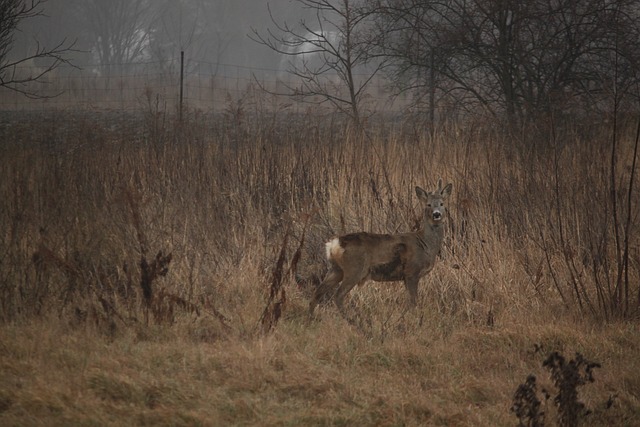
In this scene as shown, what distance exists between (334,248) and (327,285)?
32cm

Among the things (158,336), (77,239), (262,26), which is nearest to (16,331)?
(158,336)

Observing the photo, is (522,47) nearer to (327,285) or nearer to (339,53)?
(339,53)

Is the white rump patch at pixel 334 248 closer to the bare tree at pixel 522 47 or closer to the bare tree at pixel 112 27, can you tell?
the bare tree at pixel 522 47

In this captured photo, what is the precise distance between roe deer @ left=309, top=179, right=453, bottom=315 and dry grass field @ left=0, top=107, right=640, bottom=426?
28 cm

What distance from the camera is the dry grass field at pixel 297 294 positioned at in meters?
4.95

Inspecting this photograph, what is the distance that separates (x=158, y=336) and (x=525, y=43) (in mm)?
9558

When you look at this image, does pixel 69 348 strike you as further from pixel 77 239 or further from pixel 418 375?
pixel 418 375

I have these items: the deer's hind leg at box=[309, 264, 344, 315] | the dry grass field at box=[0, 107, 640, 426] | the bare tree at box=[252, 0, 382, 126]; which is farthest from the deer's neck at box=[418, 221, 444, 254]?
the bare tree at box=[252, 0, 382, 126]

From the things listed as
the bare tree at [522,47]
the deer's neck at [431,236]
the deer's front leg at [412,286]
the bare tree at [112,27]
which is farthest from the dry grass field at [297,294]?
the bare tree at [112,27]

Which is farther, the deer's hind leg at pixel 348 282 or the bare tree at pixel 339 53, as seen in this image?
the bare tree at pixel 339 53

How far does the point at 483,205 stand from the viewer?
852cm

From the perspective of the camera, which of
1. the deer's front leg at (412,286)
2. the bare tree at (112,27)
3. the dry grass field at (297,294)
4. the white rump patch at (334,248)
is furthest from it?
the bare tree at (112,27)

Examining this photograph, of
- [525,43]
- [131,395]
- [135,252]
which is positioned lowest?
[131,395]

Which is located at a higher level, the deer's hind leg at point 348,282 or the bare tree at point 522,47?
the bare tree at point 522,47
